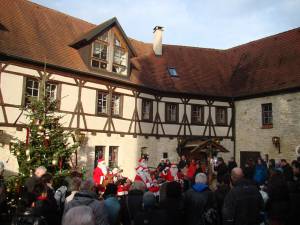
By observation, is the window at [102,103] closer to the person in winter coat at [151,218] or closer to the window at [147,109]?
the window at [147,109]

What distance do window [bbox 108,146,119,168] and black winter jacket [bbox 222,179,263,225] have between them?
1184 centimetres

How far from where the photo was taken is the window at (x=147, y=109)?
58.7ft

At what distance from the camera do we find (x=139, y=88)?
1752cm

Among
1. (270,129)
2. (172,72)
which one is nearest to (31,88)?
(172,72)

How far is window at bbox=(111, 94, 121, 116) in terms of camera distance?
647 inches

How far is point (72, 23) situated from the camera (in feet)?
57.9

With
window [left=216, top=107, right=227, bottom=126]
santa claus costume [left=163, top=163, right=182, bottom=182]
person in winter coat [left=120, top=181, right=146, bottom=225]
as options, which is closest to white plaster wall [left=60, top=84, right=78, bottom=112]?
santa claus costume [left=163, top=163, right=182, bottom=182]

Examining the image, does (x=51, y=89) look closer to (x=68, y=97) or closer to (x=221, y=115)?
(x=68, y=97)

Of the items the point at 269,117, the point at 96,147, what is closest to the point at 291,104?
the point at 269,117

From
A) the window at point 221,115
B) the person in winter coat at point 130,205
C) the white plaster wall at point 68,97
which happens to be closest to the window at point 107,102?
the white plaster wall at point 68,97

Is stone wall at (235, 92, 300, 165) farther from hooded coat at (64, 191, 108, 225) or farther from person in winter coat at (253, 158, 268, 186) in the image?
hooded coat at (64, 191, 108, 225)

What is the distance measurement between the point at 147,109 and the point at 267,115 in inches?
294

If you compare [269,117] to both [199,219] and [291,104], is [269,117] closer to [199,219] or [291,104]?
[291,104]

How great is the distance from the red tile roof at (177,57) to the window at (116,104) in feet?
3.28
